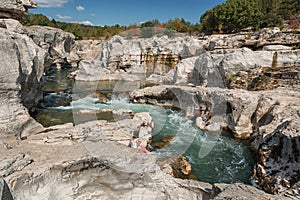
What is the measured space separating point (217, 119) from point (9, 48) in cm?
933

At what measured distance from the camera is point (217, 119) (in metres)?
11.6

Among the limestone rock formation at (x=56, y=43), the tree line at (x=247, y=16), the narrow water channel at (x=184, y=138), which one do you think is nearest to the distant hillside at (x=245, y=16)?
the tree line at (x=247, y=16)

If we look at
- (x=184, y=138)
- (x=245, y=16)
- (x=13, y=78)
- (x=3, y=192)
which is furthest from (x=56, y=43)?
(x=3, y=192)

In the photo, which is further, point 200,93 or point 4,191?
point 200,93

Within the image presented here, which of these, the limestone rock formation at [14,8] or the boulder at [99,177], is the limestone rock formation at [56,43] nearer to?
the limestone rock formation at [14,8]

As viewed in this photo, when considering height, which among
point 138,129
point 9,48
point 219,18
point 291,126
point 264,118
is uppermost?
point 219,18

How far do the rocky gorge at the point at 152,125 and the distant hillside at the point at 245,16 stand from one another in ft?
29.8

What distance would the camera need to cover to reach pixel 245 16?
29859 millimetres

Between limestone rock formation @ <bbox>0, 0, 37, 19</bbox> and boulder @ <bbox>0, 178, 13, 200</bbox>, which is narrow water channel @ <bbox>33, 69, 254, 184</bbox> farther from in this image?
boulder @ <bbox>0, 178, 13, 200</bbox>

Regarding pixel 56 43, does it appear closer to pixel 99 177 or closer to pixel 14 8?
pixel 14 8

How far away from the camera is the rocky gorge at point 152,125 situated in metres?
4.55

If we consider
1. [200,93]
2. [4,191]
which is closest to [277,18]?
[200,93]

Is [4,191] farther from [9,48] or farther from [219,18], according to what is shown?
[219,18]

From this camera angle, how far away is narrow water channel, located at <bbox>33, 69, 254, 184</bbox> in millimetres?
7851
